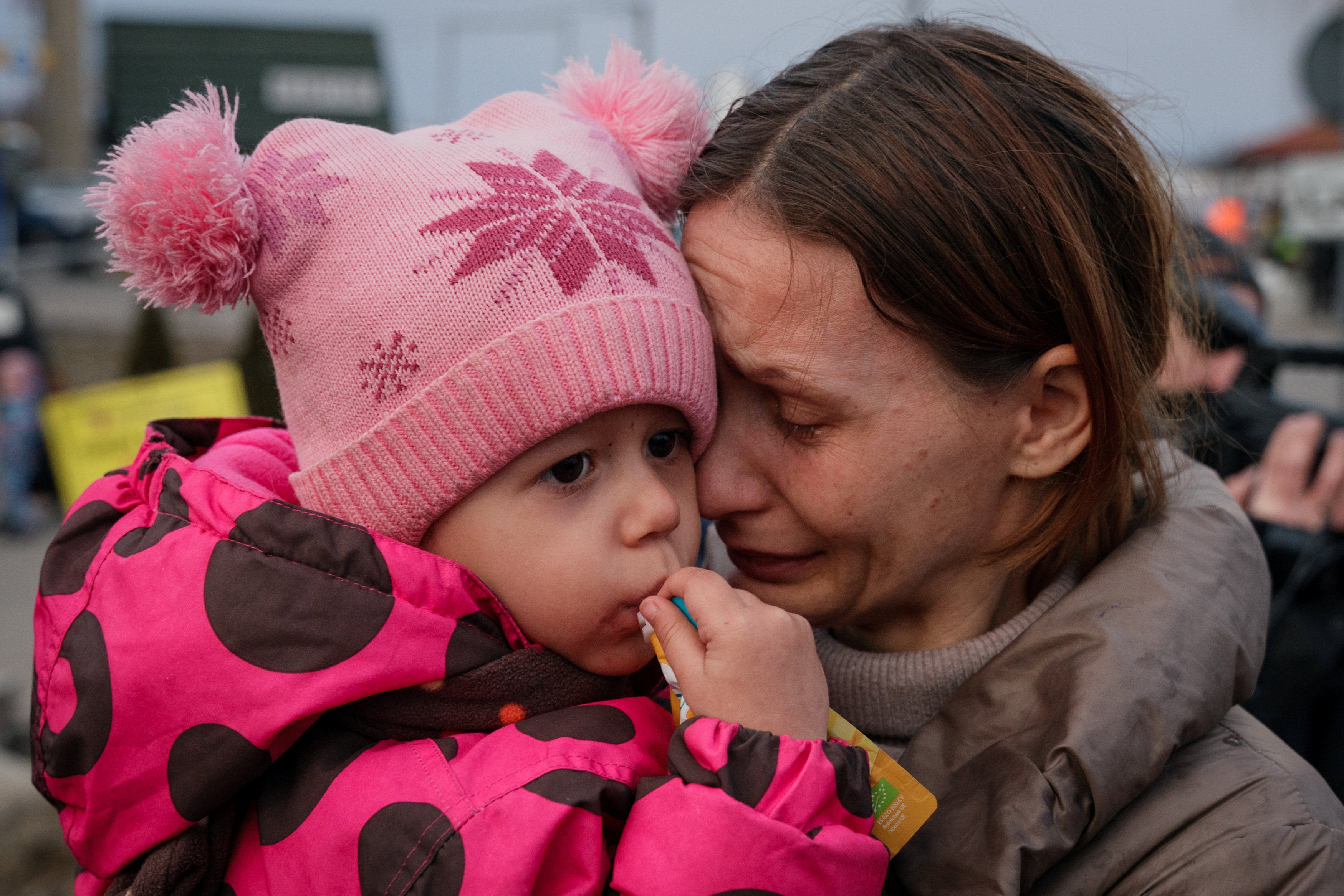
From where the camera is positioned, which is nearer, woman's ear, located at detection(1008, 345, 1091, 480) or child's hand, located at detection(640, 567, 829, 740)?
child's hand, located at detection(640, 567, 829, 740)

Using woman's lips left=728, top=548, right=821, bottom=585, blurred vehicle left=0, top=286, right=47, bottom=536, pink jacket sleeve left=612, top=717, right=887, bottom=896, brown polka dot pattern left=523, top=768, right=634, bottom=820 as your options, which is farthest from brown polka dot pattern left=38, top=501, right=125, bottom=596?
blurred vehicle left=0, top=286, right=47, bottom=536

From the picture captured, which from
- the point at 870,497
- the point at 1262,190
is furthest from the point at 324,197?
the point at 1262,190

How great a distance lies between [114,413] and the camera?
4.83m

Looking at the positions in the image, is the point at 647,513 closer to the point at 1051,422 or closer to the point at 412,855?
the point at 412,855

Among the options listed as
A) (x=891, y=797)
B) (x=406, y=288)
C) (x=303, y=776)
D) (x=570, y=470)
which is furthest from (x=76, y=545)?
(x=891, y=797)

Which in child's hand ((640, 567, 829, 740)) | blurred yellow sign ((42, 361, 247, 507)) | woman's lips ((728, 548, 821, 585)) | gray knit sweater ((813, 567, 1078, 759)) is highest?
child's hand ((640, 567, 829, 740))

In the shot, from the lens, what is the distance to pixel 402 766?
1.27m

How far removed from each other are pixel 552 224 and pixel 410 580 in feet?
1.68

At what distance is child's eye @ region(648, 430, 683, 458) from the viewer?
1510mm

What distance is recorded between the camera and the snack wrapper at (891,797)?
132 centimetres

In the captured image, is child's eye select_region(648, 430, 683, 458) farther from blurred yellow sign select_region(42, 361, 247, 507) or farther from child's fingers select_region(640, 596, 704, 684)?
blurred yellow sign select_region(42, 361, 247, 507)

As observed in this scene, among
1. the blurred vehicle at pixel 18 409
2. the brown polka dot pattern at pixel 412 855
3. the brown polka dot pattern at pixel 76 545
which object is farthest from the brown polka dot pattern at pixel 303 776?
the blurred vehicle at pixel 18 409

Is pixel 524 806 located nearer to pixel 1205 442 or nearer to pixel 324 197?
pixel 324 197

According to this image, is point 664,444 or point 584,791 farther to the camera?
point 664,444
